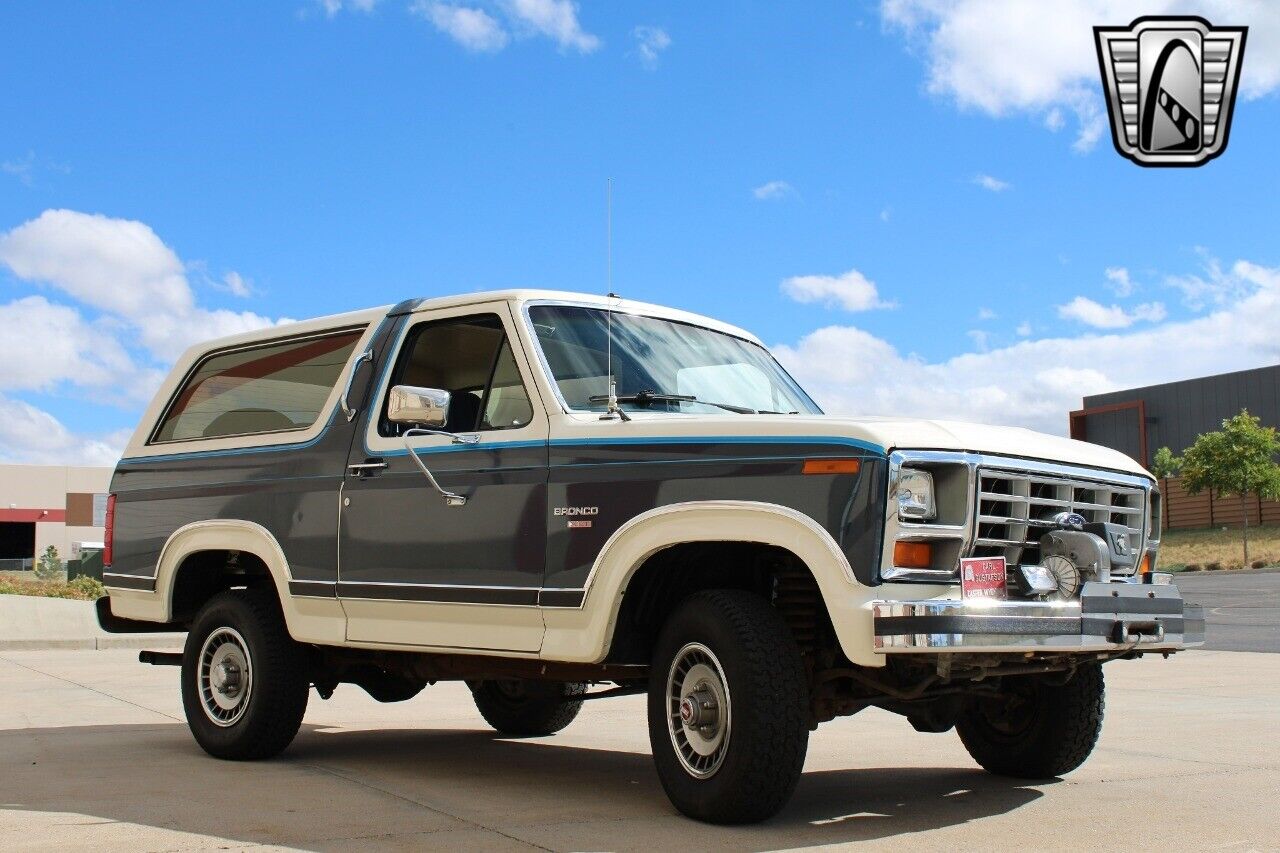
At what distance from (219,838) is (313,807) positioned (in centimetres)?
74

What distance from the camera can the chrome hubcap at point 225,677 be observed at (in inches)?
296

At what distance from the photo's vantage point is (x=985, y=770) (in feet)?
23.4

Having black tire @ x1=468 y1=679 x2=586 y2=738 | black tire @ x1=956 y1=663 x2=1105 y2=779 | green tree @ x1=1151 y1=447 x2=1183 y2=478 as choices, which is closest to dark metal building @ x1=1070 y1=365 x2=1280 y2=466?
green tree @ x1=1151 y1=447 x2=1183 y2=478

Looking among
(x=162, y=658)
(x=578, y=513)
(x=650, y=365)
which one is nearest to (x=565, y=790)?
(x=578, y=513)

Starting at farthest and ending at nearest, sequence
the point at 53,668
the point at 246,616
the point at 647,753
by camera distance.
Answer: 1. the point at 53,668
2. the point at 647,753
3. the point at 246,616

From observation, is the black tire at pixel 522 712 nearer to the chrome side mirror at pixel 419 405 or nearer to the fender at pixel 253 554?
the fender at pixel 253 554

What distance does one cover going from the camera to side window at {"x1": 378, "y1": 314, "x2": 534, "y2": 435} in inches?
255

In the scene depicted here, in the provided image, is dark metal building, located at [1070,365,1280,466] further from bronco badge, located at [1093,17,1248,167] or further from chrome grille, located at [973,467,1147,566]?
chrome grille, located at [973,467,1147,566]

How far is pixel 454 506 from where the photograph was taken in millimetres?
6402

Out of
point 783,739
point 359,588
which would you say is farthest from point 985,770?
point 359,588

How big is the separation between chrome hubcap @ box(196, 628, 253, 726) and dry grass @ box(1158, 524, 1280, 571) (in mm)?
38867

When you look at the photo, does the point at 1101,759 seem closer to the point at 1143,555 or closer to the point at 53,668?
the point at 1143,555

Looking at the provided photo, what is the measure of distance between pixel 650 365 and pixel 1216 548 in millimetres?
52823

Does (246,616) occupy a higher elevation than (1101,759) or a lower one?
higher
